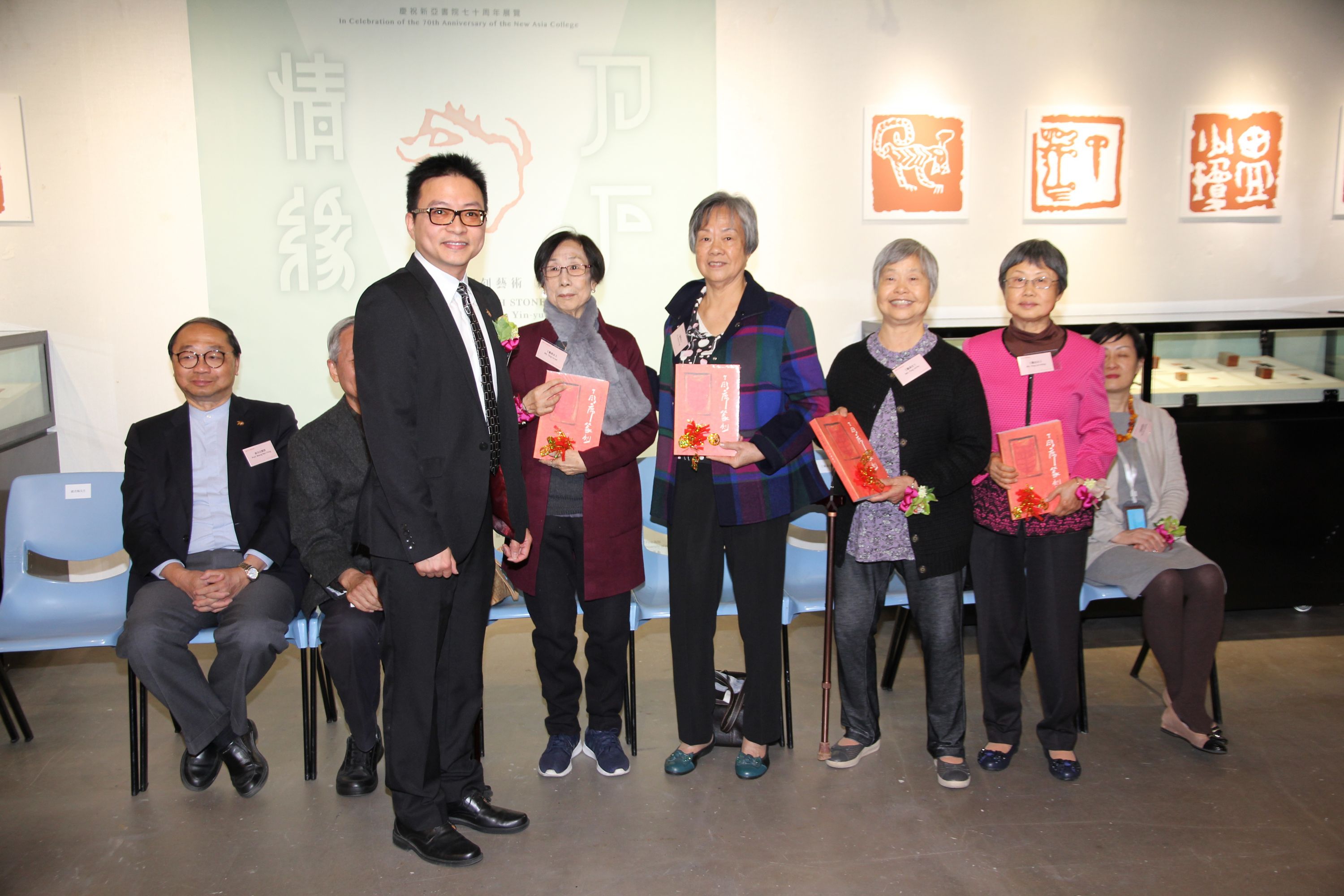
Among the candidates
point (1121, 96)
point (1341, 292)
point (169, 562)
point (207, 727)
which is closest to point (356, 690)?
point (207, 727)

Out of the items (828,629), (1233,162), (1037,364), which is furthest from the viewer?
(1233,162)

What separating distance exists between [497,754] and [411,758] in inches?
32.8

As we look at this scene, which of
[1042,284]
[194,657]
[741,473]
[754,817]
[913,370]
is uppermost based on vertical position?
[1042,284]

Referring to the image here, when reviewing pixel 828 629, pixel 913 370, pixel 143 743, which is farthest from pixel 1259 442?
pixel 143 743

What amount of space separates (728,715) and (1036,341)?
1.76 metres

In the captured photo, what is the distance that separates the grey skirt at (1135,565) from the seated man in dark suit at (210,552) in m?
3.13

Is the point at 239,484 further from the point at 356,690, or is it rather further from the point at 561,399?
the point at 561,399

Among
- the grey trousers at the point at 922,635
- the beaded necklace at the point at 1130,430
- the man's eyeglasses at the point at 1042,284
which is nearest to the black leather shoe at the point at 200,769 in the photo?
the grey trousers at the point at 922,635

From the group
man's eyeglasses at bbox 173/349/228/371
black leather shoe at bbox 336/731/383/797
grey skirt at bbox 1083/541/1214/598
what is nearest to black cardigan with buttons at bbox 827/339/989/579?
grey skirt at bbox 1083/541/1214/598

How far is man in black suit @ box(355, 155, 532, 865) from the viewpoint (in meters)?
2.57

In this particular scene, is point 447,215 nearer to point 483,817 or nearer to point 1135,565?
point 483,817

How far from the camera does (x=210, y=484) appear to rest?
368 cm

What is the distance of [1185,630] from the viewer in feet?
11.7

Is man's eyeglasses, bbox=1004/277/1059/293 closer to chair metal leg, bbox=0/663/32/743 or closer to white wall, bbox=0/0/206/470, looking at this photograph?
white wall, bbox=0/0/206/470
